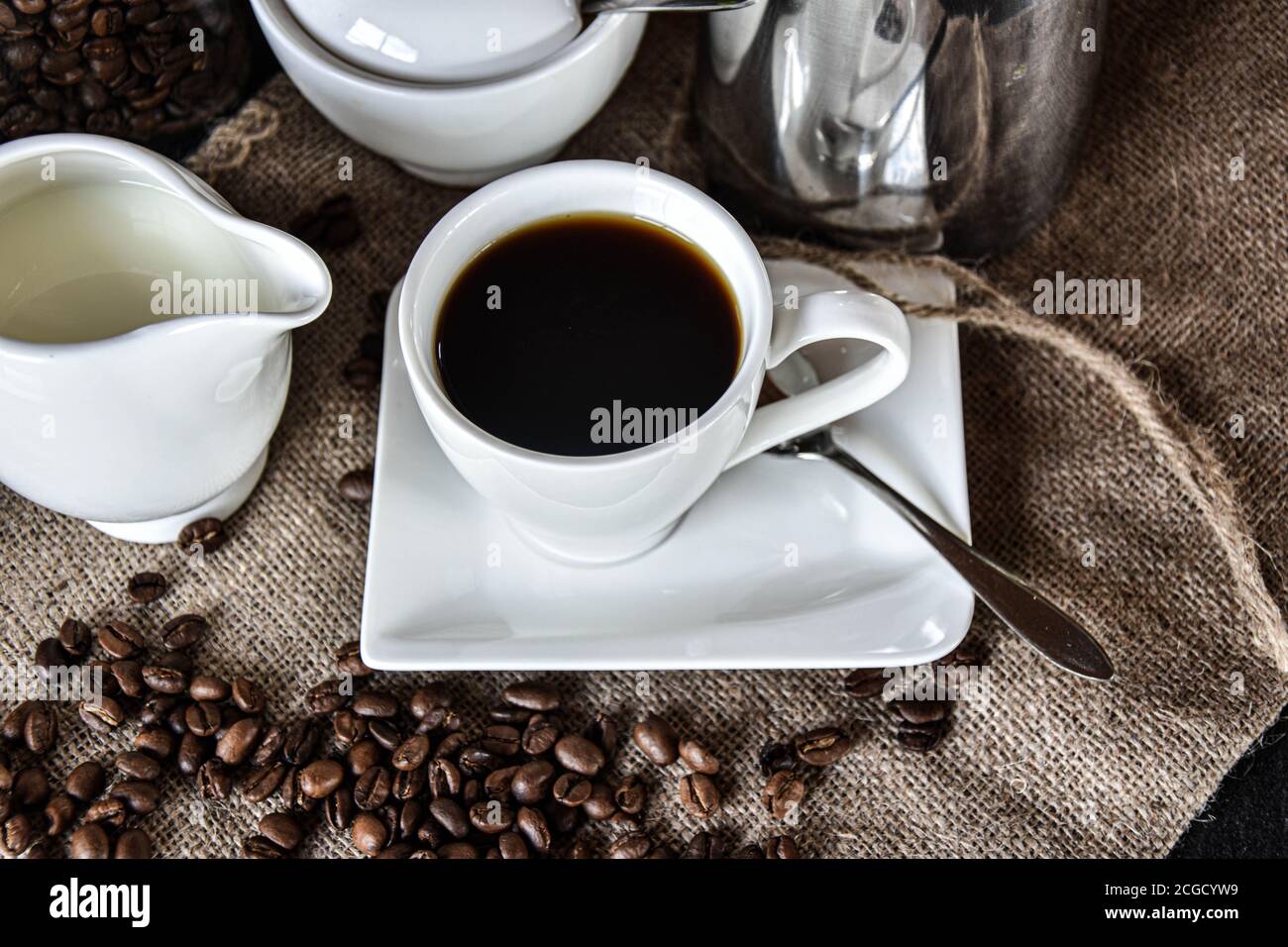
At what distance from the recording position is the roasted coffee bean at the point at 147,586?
3.60ft

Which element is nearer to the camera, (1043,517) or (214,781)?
(214,781)

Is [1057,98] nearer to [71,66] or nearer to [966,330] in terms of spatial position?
[966,330]

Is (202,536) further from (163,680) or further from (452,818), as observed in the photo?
(452,818)

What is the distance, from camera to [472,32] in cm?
102

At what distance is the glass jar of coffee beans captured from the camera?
3.53 ft

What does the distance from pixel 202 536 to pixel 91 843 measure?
27 cm

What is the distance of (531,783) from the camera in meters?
1.03

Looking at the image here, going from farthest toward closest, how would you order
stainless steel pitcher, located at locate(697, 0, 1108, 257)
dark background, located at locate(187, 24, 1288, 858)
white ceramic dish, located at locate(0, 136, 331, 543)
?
dark background, located at locate(187, 24, 1288, 858)
stainless steel pitcher, located at locate(697, 0, 1108, 257)
white ceramic dish, located at locate(0, 136, 331, 543)

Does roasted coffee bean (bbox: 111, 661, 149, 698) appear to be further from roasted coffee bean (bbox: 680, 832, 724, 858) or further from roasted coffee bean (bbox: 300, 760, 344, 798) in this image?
roasted coffee bean (bbox: 680, 832, 724, 858)

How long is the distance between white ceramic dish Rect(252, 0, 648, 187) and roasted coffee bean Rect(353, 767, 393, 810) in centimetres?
54

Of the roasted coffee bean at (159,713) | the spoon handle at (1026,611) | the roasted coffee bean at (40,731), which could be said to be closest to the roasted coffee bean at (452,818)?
the roasted coffee bean at (159,713)

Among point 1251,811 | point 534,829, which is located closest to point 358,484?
point 534,829

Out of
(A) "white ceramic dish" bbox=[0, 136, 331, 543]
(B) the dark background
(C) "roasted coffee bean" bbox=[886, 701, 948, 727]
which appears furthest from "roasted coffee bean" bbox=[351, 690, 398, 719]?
(B) the dark background

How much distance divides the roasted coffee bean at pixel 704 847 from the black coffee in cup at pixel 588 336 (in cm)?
35
